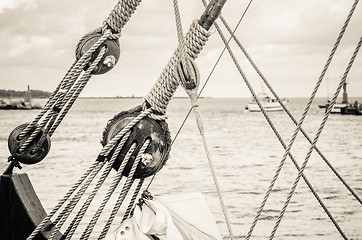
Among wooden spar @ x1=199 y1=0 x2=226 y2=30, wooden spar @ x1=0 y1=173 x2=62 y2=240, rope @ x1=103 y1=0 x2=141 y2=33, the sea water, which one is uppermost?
wooden spar @ x1=199 y1=0 x2=226 y2=30

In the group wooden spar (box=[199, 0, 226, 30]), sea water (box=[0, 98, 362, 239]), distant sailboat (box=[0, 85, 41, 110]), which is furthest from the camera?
distant sailboat (box=[0, 85, 41, 110])

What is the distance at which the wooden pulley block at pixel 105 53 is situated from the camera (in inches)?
110

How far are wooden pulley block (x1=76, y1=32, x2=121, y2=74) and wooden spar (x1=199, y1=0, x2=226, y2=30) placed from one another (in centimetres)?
56

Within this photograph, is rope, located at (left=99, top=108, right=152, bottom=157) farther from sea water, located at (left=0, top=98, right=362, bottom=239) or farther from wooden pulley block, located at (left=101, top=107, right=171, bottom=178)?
sea water, located at (left=0, top=98, right=362, bottom=239)

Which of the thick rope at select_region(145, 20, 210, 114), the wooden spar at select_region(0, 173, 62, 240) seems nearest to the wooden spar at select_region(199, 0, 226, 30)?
the thick rope at select_region(145, 20, 210, 114)

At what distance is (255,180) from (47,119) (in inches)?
407

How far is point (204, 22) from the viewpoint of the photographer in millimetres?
2508

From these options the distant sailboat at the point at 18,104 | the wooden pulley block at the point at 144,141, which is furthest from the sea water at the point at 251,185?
the distant sailboat at the point at 18,104

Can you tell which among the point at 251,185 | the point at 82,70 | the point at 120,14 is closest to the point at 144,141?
the point at 82,70

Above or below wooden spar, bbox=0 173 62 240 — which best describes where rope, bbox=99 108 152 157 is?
above

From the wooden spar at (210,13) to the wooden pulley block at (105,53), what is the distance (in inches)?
22.0

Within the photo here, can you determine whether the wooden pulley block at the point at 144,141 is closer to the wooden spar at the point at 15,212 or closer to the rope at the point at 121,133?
the rope at the point at 121,133

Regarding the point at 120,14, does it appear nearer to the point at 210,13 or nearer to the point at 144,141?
the point at 210,13

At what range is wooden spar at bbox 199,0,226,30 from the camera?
7.95ft
